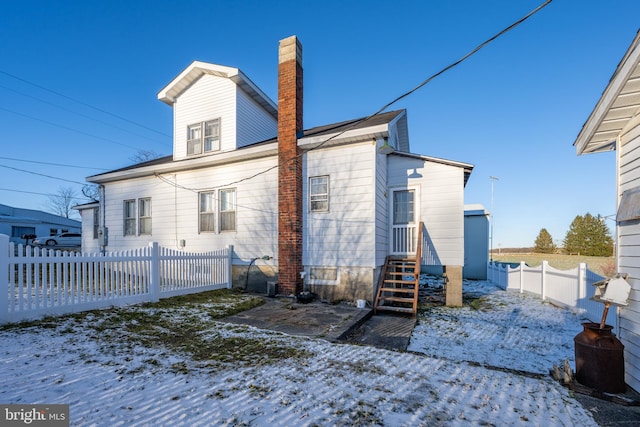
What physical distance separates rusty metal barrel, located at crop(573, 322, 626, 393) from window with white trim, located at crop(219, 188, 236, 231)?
29.5ft

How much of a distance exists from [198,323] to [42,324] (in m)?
2.45

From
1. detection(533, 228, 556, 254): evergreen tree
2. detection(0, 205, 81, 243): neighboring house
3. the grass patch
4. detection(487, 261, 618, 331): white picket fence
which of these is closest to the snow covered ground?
the grass patch

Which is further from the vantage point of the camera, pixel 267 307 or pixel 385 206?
pixel 385 206

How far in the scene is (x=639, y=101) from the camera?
12.2 ft

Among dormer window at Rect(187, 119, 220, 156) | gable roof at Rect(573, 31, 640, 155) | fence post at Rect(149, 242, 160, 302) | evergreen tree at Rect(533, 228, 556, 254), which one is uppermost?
dormer window at Rect(187, 119, 220, 156)

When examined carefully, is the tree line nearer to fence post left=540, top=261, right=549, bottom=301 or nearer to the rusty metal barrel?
fence post left=540, top=261, right=549, bottom=301

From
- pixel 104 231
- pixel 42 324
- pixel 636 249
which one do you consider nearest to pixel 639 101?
pixel 636 249

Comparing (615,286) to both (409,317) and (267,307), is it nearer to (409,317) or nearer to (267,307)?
(409,317)

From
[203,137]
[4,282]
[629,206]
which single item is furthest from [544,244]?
[4,282]

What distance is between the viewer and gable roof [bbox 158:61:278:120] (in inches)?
426

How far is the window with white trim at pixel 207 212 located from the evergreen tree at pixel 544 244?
145 ft

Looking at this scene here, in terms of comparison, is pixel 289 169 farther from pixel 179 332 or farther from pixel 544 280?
pixel 544 280

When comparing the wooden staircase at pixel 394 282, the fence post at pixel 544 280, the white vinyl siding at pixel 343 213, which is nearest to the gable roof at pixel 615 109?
the white vinyl siding at pixel 343 213

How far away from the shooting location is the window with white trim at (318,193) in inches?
346
